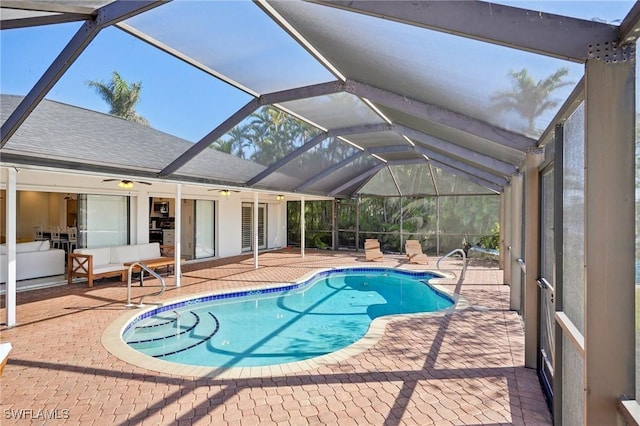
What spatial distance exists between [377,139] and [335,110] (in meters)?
3.23

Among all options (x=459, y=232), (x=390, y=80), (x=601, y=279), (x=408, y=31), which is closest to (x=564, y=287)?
(x=601, y=279)

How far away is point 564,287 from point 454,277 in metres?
7.99

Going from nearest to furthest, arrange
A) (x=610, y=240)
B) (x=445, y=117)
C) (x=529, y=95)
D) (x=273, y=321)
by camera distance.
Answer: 1. (x=610, y=240)
2. (x=529, y=95)
3. (x=445, y=117)
4. (x=273, y=321)

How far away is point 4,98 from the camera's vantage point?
500 centimetres

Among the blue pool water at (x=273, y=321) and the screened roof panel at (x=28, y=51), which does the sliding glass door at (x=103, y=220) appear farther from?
the screened roof panel at (x=28, y=51)

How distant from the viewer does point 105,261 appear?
9.42m

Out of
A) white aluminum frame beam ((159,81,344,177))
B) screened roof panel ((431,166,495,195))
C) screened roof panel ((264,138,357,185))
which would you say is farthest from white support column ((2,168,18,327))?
screened roof panel ((431,166,495,195))

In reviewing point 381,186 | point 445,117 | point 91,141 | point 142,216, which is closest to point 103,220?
point 142,216

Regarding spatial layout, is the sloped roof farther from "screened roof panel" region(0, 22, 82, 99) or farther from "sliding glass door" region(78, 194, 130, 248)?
"sliding glass door" region(78, 194, 130, 248)

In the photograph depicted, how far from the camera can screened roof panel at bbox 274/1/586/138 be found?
274 cm

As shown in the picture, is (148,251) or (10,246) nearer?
(10,246)

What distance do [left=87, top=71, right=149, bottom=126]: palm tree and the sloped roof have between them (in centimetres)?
30

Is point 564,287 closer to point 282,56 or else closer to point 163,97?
point 282,56

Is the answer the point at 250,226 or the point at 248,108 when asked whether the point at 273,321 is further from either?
the point at 250,226
